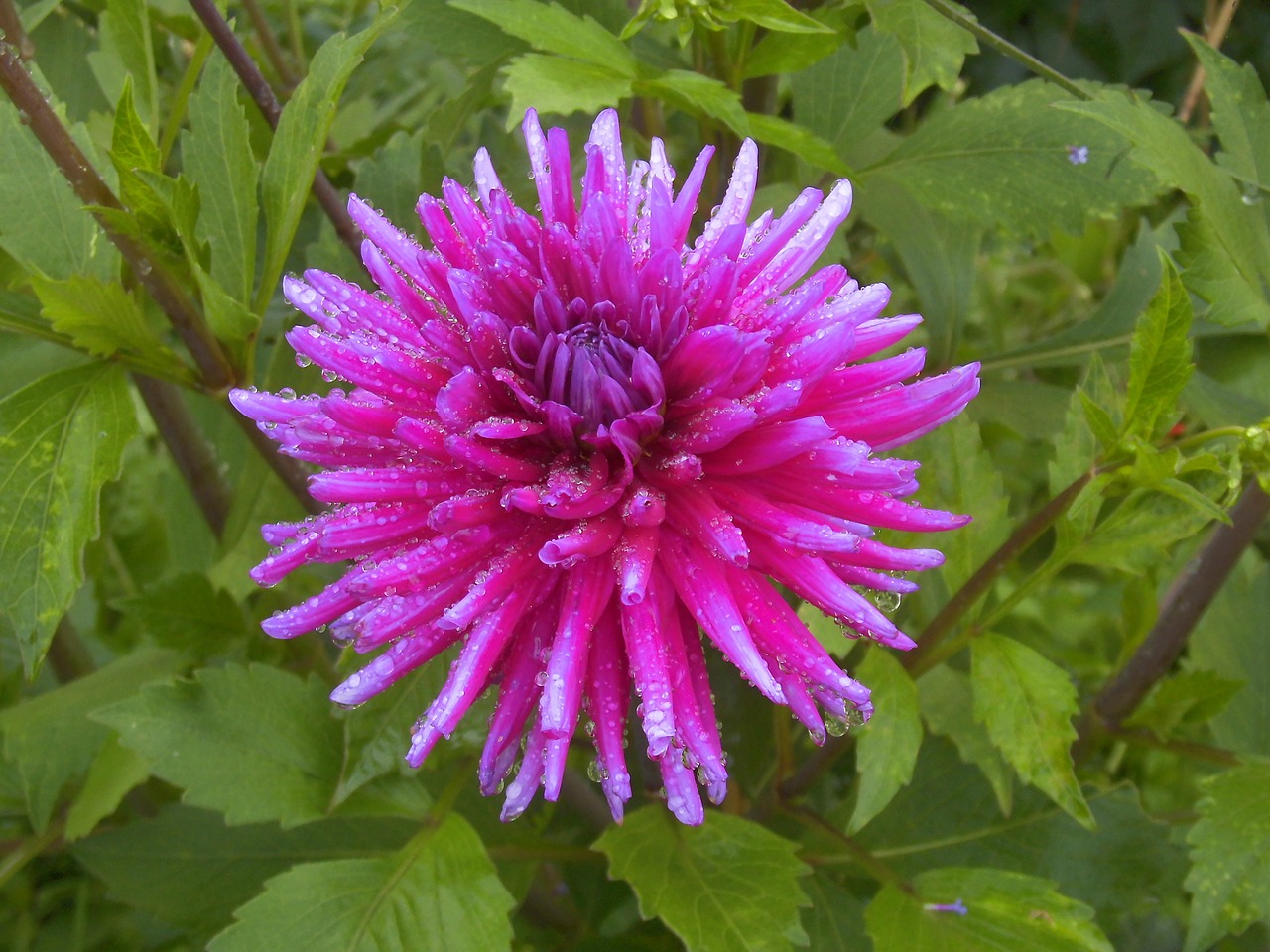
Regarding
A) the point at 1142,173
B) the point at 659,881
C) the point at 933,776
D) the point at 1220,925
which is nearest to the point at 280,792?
the point at 659,881

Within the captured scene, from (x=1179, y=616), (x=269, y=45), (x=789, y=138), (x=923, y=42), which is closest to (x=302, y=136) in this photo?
(x=789, y=138)

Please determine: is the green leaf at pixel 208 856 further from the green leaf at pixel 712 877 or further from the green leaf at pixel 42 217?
the green leaf at pixel 42 217

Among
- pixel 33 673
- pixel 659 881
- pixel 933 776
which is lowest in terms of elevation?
pixel 933 776

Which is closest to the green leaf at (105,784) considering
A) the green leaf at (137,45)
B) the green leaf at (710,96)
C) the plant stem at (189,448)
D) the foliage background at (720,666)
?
the foliage background at (720,666)

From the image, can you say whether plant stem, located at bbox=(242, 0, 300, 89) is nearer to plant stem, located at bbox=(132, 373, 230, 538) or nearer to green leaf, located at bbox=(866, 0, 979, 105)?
plant stem, located at bbox=(132, 373, 230, 538)

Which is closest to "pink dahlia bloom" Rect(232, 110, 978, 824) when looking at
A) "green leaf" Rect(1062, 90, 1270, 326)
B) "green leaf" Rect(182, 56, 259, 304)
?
"green leaf" Rect(182, 56, 259, 304)

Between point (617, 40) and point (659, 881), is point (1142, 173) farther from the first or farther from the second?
point (659, 881)
